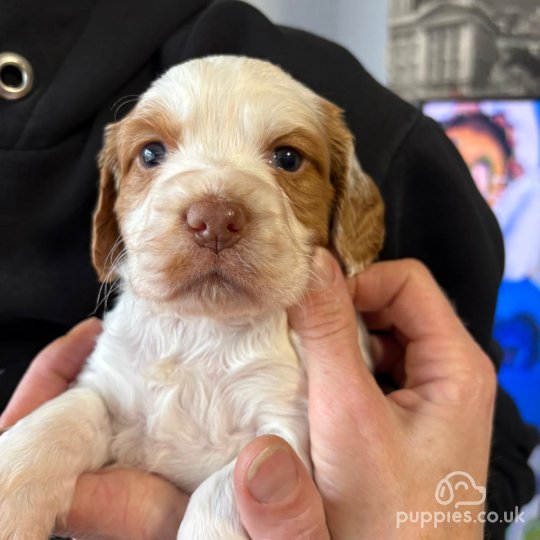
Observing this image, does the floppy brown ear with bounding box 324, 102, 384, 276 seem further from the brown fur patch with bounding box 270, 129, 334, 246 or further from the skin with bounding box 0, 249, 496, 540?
the skin with bounding box 0, 249, 496, 540

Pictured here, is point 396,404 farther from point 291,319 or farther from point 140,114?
point 140,114

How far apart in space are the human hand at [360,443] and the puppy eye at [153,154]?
0.45 m

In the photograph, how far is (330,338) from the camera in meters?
1.23

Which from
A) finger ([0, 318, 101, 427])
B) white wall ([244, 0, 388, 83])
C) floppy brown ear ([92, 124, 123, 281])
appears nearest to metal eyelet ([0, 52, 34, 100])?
floppy brown ear ([92, 124, 123, 281])

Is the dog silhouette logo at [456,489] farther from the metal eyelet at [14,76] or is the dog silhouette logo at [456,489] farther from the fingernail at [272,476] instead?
the metal eyelet at [14,76]

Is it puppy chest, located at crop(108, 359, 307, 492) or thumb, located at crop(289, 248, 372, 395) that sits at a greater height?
thumb, located at crop(289, 248, 372, 395)

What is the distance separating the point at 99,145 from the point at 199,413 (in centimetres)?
87

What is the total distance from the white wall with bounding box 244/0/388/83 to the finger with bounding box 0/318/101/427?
299 cm

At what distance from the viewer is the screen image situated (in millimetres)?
3375

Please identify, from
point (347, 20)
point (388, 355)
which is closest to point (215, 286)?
point (388, 355)

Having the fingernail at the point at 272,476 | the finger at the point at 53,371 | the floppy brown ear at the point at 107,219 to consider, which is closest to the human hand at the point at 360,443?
the fingernail at the point at 272,476

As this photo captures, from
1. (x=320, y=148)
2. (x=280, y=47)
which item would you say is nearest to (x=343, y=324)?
(x=320, y=148)

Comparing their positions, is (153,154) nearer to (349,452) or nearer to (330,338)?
(330,338)

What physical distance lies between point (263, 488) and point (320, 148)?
32.9 inches
